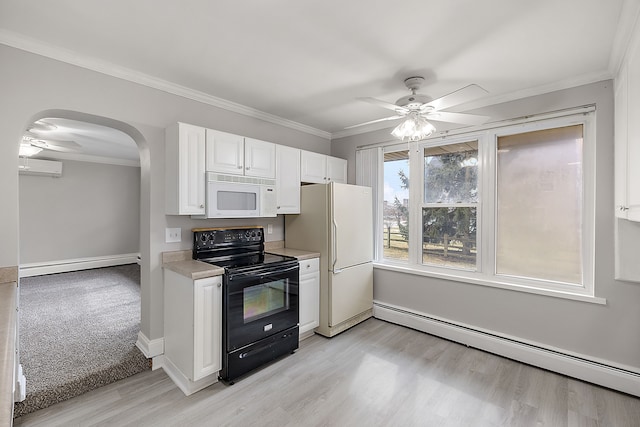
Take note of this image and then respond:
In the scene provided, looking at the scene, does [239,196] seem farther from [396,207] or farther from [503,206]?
[503,206]

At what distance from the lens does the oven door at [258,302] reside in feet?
7.57

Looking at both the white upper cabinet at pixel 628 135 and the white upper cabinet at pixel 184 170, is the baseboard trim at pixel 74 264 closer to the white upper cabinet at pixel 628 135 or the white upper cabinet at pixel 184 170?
the white upper cabinet at pixel 184 170

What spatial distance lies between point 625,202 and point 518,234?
39.0 inches

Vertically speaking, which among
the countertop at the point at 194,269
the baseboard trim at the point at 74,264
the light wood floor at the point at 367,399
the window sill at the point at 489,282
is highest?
→ the countertop at the point at 194,269

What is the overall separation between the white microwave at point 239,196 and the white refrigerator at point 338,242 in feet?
1.61

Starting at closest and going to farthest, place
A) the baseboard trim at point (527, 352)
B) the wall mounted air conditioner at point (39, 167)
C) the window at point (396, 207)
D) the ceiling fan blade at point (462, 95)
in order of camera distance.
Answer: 1. the ceiling fan blade at point (462, 95)
2. the baseboard trim at point (527, 352)
3. the window at point (396, 207)
4. the wall mounted air conditioner at point (39, 167)

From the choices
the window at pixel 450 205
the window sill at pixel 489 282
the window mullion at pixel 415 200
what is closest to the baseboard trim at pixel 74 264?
the window sill at pixel 489 282

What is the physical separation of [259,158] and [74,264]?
525cm

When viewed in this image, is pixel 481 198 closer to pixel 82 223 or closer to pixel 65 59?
pixel 65 59

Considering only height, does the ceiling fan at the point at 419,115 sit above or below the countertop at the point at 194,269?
above

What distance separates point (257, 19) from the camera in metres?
1.72

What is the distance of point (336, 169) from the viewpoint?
3883 mm

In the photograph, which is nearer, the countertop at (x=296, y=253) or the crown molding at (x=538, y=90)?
the crown molding at (x=538, y=90)

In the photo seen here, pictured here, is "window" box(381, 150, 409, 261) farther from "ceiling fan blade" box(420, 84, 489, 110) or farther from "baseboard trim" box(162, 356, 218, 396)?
"baseboard trim" box(162, 356, 218, 396)
